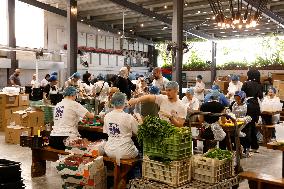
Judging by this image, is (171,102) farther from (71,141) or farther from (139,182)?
(139,182)

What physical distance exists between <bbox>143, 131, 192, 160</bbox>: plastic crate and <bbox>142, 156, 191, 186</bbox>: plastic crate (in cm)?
6

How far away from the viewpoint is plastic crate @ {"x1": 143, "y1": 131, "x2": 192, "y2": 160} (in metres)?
3.67

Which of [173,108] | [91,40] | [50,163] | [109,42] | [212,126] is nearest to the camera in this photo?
[173,108]

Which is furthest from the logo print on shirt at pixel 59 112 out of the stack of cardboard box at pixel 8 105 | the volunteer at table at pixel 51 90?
the stack of cardboard box at pixel 8 105

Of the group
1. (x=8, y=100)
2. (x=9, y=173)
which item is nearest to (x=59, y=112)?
(x=9, y=173)

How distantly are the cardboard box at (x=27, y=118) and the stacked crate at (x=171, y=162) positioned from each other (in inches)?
235

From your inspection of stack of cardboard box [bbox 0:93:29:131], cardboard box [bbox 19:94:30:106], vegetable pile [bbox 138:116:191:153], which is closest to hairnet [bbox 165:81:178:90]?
vegetable pile [bbox 138:116:191:153]

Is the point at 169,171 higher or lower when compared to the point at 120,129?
lower

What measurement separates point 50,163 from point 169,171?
12.9 ft

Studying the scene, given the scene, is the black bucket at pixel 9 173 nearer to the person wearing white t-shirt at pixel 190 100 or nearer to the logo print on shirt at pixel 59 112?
the logo print on shirt at pixel 59 112

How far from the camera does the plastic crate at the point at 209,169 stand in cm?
378

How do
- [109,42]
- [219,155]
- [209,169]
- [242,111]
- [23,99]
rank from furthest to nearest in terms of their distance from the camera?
[109,42] → [23,99] → [242,111] → [219,155] → [209,169]

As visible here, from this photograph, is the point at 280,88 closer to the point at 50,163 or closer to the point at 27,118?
the point at 27,118

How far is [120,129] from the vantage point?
4867mm
